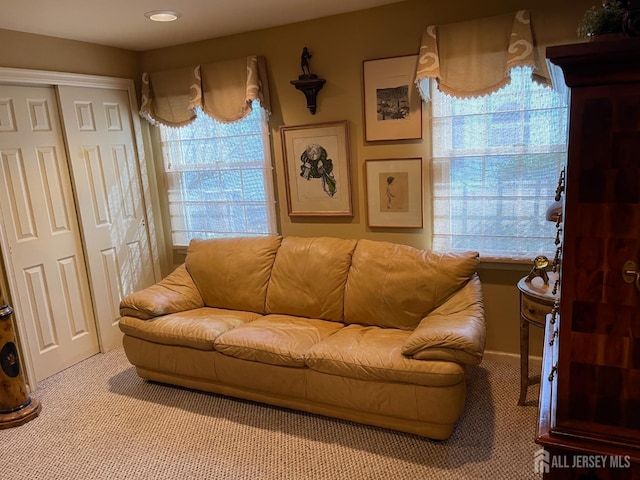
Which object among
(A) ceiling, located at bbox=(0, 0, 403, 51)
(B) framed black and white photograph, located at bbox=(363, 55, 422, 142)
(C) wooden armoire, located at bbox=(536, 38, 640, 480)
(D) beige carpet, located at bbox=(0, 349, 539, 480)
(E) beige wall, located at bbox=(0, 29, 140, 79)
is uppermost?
(A) ceiling, located at bbox=(0, 0, 403, 51)

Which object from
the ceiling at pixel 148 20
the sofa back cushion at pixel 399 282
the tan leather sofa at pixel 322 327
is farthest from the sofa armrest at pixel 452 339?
the ceiling at pixel 148 20

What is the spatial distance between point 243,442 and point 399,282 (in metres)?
1.24

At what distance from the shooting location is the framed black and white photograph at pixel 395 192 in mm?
3010

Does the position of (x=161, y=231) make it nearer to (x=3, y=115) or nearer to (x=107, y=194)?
(x=107, y=194)

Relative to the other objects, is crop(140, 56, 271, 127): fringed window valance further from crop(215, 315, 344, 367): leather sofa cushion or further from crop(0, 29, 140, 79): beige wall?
crop(215, 315, 344, 367): leather sofa cushion

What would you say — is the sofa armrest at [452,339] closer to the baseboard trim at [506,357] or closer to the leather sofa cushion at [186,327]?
the baseboard trim at [506,357]

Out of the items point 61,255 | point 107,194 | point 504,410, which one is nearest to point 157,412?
point 61,255

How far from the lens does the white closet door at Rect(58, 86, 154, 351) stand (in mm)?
3330

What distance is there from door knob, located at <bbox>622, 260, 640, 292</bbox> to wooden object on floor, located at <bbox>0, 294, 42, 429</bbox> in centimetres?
296

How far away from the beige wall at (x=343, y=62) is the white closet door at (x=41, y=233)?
347 mm

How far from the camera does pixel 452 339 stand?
214cm

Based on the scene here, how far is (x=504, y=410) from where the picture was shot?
249 cm

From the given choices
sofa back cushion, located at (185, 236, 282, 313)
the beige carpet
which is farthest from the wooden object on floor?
sofa back cushion, located at (185, 236, 282, 313)

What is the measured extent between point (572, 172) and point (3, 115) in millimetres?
3260
